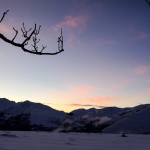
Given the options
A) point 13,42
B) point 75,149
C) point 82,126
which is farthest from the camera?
point 82,126

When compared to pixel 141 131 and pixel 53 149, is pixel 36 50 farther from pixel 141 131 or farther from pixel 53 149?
pixel 141 131

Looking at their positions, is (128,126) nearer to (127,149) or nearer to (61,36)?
(127,149)

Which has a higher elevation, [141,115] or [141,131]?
[141,115]

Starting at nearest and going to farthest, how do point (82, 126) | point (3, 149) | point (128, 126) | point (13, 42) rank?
point (13, 42) < point (3, 149) < point (128, 126) < point (82, 126)

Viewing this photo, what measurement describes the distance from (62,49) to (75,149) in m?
3.82

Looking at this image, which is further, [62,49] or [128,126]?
[128,126]

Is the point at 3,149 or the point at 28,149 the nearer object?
the point at 3,149

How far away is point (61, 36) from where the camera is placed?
6086 mm

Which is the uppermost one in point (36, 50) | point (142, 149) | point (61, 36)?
point (61, 36)

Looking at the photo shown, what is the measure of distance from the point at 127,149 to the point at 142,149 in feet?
1.78

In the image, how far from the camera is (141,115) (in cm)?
6969

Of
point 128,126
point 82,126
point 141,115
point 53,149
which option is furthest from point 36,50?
point 82,126

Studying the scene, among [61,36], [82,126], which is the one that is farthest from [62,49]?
[82,126]

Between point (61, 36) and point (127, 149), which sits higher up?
point (61, 36)
